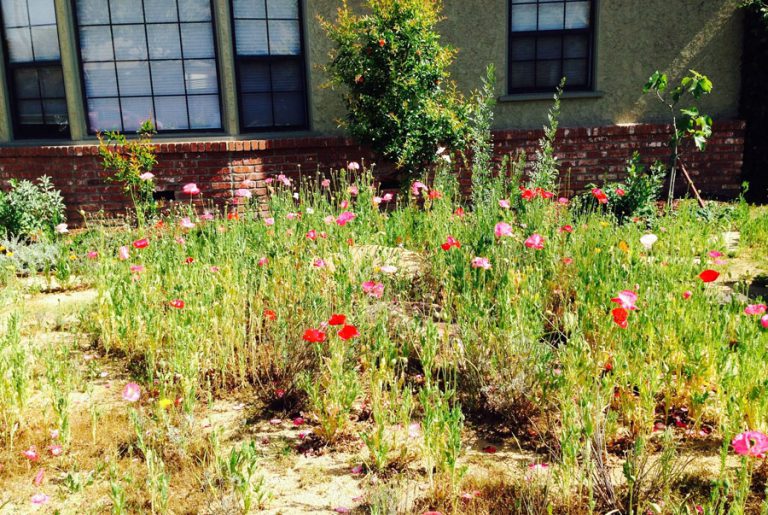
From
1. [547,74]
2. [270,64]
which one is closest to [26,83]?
[270,64]

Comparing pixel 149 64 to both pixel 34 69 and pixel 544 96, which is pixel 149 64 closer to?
pixel 34 69

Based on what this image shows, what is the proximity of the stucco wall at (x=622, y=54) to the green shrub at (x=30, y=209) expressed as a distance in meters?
3.06

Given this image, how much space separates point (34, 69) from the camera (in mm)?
7262

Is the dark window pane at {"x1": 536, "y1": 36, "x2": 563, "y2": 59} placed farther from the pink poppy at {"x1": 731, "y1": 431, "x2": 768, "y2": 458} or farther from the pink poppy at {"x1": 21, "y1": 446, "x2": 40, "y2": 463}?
the pink poppy at {"x1": 21, "y1": 446, "x2": 40, "y2": 463}

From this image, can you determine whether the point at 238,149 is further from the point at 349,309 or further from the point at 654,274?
the point at 654,274

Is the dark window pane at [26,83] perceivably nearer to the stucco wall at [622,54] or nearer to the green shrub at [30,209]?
the green shrub at [30,209]

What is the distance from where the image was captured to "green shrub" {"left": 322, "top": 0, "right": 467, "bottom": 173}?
253 inches

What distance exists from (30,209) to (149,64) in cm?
211

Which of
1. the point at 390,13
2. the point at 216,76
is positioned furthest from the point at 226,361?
the point at 216,76

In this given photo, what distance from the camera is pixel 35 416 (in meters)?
2.81

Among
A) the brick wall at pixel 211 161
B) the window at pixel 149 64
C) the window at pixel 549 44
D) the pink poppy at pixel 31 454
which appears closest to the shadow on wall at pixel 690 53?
the brick wall at pixel 211 161

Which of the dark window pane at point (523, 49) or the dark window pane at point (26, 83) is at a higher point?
the dark window pane at point (523, 49)

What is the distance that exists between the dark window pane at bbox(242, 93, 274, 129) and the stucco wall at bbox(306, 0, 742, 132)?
1.81ft

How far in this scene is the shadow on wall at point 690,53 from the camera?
7.61 meters
